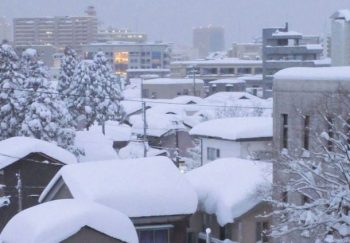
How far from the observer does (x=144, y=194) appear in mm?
19750

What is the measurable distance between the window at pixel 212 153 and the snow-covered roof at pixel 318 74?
1165cm

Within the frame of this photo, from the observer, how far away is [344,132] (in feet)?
55.9

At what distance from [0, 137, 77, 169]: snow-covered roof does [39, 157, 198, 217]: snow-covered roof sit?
5.72 meters

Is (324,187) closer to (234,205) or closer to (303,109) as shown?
(303,109)

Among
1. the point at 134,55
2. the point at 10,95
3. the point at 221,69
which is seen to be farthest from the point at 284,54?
the point at 134,55

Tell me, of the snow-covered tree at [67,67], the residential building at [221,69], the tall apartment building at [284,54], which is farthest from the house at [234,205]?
the residential building at [221,69]

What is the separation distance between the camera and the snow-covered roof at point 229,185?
66.7 ft

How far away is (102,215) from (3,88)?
22407 mm

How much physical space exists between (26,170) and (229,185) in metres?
9.20

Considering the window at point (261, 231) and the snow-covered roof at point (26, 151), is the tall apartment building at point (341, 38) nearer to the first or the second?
A: the window at point (261, 231)

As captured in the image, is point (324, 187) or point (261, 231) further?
point (261, 231)

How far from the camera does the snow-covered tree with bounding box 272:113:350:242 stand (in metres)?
14.8

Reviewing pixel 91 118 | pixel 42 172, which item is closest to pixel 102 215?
pixel 42 172

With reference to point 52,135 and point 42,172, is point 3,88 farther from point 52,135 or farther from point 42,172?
point 42,172
